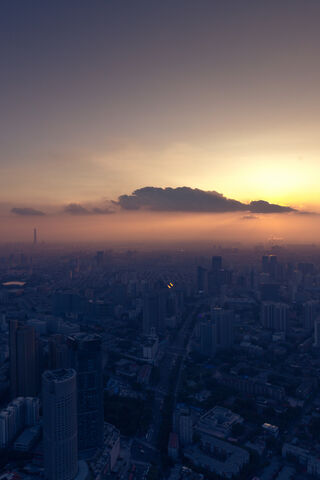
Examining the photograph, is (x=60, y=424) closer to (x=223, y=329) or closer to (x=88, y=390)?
(x=88, y=390)

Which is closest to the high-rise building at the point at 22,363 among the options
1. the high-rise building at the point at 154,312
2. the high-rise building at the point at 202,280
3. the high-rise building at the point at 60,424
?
the high-rise building at the point at 60,424

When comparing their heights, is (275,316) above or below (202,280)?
below

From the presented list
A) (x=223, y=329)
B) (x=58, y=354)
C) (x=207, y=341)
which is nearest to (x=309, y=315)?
(x=223, y=329)

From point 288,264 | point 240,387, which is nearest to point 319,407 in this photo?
point 240,387

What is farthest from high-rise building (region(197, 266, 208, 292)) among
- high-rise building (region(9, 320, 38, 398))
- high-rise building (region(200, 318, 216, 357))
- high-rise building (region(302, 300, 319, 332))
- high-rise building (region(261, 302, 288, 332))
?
high-rise building (region(9, 320, 38, 398))

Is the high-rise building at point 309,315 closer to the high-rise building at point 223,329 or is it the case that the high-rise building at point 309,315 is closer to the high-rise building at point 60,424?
the high-rise building at point 223,329

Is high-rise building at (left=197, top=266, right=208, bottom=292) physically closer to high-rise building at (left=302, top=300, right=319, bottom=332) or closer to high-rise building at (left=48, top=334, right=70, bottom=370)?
high-rise building at (left=302, top=300, right=319, bottom=332)
